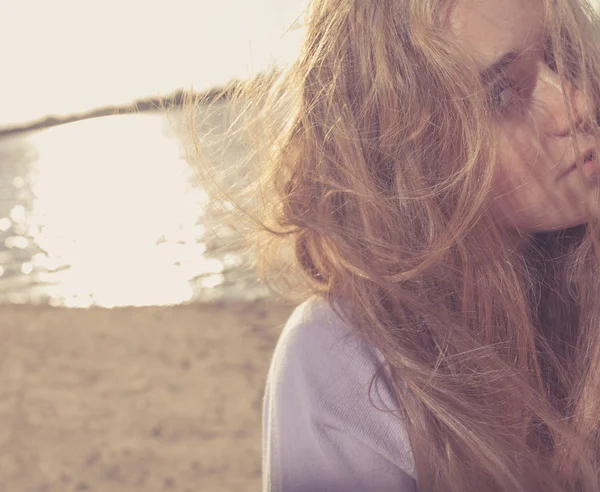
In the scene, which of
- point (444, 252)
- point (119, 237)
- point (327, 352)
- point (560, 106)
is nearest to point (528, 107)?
point (560, 106)

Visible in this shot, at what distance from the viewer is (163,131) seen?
741 inches

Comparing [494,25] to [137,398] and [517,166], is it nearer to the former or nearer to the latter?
[517,166]

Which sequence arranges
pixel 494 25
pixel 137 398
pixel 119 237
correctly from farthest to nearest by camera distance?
pixel 119 237 < pixel 137 398 < pixel 494 25

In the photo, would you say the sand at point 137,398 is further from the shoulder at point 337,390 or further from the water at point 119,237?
the shoulder at point 337,390

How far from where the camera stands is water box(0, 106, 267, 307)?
4191 mm

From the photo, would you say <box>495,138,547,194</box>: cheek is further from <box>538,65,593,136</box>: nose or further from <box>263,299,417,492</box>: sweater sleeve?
<box>263,299,417,492</box>: sweater sleeve

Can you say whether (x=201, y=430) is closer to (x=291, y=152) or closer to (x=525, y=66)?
(x=291, y=152)

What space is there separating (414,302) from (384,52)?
1.16 ft

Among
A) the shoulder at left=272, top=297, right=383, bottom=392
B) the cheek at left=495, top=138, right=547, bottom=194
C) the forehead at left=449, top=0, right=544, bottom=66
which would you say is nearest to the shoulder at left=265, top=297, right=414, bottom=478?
the shoulder at left=272, top=297, right=383, bottom=392

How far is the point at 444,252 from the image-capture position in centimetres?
108

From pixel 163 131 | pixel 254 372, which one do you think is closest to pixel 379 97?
pixel 254 372

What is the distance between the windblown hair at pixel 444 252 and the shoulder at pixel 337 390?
2 centimetres

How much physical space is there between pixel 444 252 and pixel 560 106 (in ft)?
0.82

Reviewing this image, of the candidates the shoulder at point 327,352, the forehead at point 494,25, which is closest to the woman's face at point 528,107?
the forehead at point 494,25
